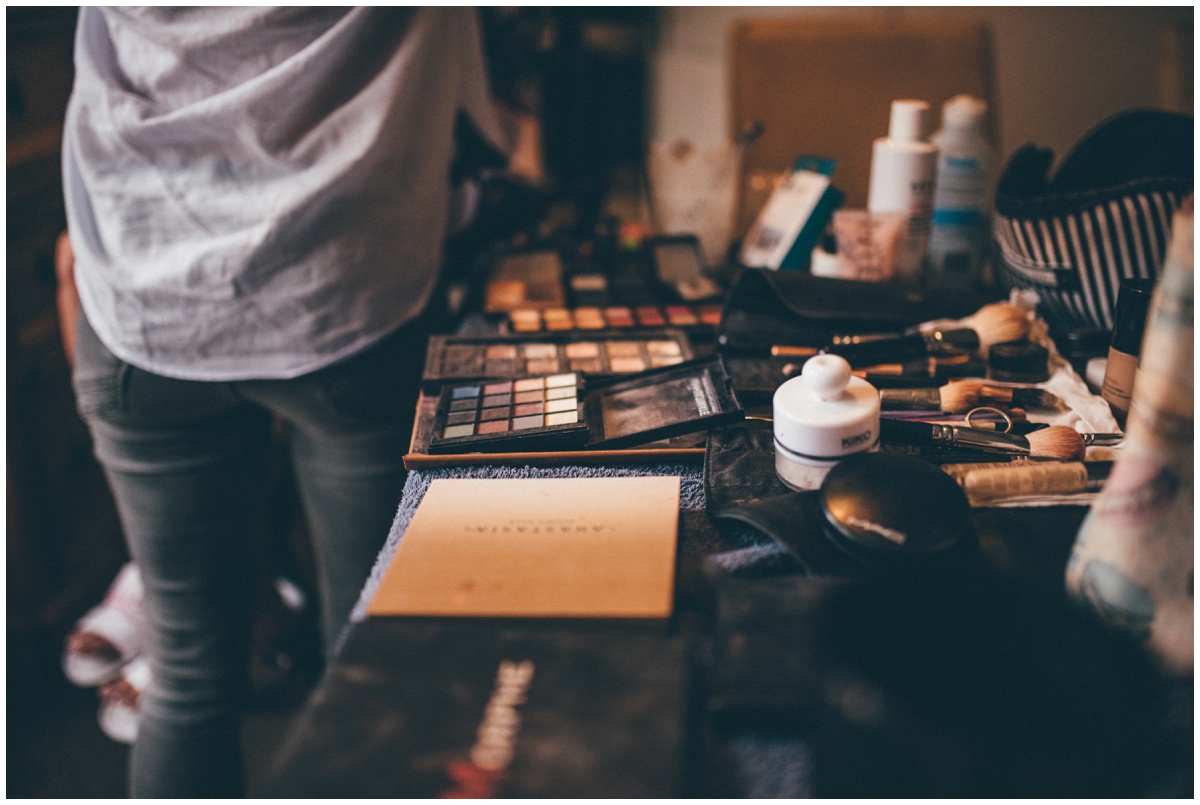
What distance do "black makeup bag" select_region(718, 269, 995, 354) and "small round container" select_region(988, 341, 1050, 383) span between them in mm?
107

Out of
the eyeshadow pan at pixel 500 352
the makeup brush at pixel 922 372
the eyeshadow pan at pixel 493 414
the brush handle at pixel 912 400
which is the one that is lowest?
the eyeshadow pan at pixel 500 352

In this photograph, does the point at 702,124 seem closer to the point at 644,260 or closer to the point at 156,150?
the point at 644,260

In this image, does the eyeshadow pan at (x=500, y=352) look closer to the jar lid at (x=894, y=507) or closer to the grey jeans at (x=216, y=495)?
the grey jeans at (x=216, y=495)

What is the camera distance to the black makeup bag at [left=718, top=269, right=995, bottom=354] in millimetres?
804

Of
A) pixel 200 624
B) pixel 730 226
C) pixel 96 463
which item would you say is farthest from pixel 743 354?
pixel 96 463

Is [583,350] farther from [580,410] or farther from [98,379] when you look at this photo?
[98,379]

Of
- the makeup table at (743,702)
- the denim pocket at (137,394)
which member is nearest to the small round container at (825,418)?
the makeup table at (743,702)

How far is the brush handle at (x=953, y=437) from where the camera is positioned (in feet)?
2.00

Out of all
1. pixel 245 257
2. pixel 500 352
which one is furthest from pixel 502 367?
pixel 245 257

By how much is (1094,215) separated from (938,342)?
17 cm

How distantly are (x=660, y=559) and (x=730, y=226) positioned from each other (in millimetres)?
727

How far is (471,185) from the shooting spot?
106 centimetres

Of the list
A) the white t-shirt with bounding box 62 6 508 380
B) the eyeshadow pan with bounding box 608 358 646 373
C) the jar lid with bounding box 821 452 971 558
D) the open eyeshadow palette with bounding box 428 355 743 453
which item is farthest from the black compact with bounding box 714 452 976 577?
the white t-shirt with bounding box 62 6 508 380

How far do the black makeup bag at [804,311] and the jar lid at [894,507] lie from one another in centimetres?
29
